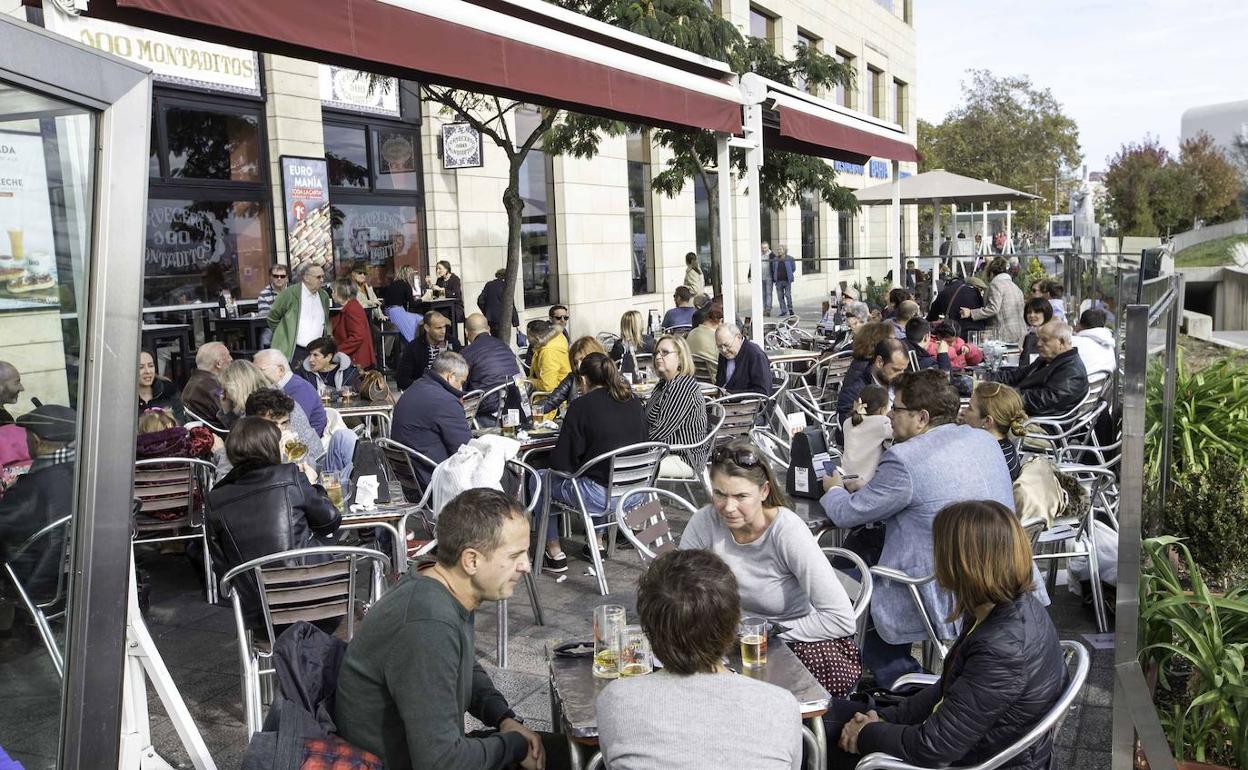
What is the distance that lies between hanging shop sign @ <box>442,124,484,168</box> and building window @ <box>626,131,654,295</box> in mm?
6582

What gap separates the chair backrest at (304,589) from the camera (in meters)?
3.88

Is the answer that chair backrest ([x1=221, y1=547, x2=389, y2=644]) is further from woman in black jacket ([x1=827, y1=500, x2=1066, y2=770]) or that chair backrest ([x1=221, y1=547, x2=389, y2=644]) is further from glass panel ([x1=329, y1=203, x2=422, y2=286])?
glass panel ([x1=329, y1=203, x2=422, y2=286])

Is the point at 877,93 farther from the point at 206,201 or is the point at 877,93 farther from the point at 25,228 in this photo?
the point at 25,228

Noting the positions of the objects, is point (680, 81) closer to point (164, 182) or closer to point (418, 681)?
point (418, 681)

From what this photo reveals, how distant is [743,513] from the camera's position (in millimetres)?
3715

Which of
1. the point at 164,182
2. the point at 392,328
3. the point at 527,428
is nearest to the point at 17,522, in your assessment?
the point at 527,428

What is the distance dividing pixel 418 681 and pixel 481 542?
1.30ft

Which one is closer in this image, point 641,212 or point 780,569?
point 780,569

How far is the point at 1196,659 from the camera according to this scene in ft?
11.6

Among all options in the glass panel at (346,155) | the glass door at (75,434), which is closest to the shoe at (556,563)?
the glass door at (75,434)

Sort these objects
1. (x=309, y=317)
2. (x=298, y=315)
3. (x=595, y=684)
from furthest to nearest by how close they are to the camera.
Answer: (x=309, y=317) < (x=298, y=315) < (x=595, y=684)

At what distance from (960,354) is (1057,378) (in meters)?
2.18

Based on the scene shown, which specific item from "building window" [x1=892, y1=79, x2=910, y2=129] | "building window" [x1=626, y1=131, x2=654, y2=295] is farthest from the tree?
"building window" [x1=626, y1=131, x2=654, y2=295]

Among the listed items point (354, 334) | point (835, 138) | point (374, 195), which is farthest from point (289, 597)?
point (374, 195)
